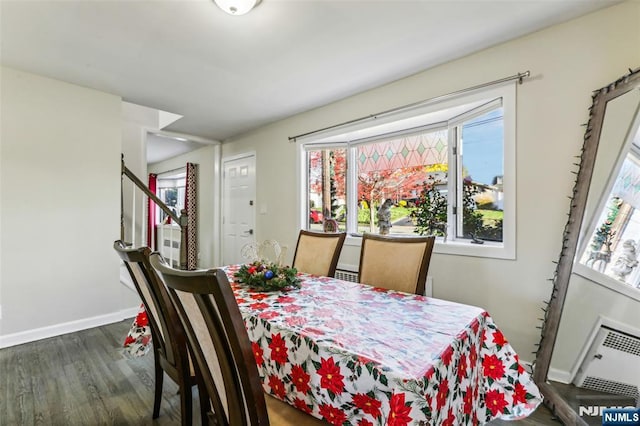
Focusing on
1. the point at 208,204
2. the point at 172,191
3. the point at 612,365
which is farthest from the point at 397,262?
the point at 172,191

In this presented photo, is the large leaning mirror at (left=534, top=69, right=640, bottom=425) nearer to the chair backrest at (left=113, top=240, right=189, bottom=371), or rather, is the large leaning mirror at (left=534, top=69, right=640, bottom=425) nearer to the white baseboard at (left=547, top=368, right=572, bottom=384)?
the white baseboard at (left=547, top=368, right=572, bottom=384)

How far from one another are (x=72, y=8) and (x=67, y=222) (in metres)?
1.87

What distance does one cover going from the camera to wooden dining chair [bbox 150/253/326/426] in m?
0.72

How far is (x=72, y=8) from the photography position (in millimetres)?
1740

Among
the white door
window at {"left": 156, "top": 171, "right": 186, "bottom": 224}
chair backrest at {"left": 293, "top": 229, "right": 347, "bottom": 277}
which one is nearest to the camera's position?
chair backrest at {"left": 293, "top": 229, "right": 347, "bottom": 277}

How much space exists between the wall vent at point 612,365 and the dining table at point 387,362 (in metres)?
0.69

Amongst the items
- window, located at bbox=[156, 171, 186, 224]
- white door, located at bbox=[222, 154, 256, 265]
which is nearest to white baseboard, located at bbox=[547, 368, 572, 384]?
white door, located at bbox=[222, 154, 256, 265]

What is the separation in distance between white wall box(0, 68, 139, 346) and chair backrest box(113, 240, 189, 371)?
1916 mm

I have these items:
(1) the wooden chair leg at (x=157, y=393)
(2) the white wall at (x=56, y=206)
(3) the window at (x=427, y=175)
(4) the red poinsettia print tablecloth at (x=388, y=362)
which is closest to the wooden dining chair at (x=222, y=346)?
(4) the red poinsettia print tablecloth at (x=388, y=362)

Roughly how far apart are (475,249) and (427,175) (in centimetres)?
87

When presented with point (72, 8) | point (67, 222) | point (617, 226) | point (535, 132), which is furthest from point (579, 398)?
point (67, 222)

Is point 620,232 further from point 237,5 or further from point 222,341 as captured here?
point 237,5

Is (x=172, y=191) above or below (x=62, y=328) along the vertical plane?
above

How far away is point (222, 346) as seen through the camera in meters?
0.79
